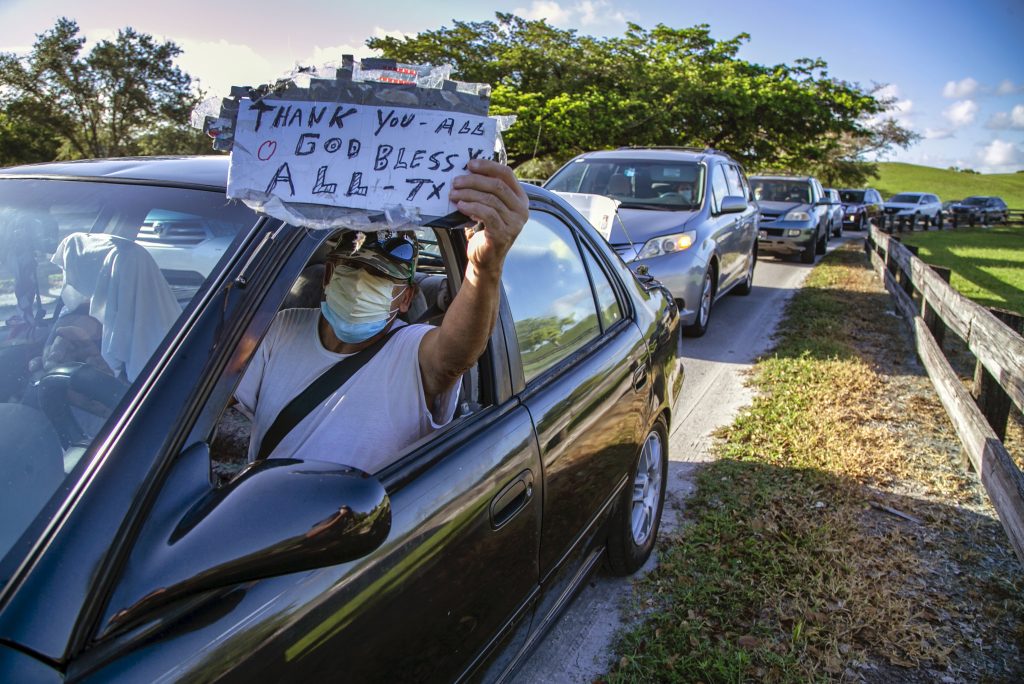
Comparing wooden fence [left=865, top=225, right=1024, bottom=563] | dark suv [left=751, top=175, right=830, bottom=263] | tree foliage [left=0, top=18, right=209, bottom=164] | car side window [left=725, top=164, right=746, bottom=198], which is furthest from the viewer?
tree foliage [left=0, top=18, right=209, bottom=164]

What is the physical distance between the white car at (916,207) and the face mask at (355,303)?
32.9 m

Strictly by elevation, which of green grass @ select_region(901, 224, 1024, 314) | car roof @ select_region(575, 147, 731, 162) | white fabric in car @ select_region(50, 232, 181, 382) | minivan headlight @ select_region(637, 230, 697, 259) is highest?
car roof @ select_region(575, 147, 731, 162)

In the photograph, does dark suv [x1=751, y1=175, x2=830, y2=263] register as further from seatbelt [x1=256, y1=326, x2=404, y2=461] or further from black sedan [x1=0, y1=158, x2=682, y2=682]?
seatbelt [x1=256, y1=326, x2=404, y2=461]

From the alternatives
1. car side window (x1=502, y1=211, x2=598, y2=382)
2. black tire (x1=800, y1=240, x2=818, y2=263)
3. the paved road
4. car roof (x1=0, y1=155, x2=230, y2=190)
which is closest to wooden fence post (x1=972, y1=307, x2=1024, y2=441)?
the paved road

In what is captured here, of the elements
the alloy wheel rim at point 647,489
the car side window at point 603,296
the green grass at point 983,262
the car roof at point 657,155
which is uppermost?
the car roof at point 657,155

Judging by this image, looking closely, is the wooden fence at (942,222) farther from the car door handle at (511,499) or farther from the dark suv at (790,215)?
the car door handle at (511,499)

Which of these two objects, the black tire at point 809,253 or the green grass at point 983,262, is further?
the black tire at point 809,253

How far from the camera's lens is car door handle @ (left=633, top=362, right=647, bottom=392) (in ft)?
10.4

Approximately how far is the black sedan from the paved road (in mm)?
541

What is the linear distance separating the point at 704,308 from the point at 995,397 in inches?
144

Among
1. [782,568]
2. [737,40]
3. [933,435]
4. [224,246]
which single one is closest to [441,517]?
[224,246]

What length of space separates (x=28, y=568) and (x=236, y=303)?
23.5 inches

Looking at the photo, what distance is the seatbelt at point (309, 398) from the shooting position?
2.03m

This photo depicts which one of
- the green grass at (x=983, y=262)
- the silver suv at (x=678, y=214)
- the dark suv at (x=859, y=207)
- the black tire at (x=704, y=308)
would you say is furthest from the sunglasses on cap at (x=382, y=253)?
the dark suv at (x=859, y=207)
